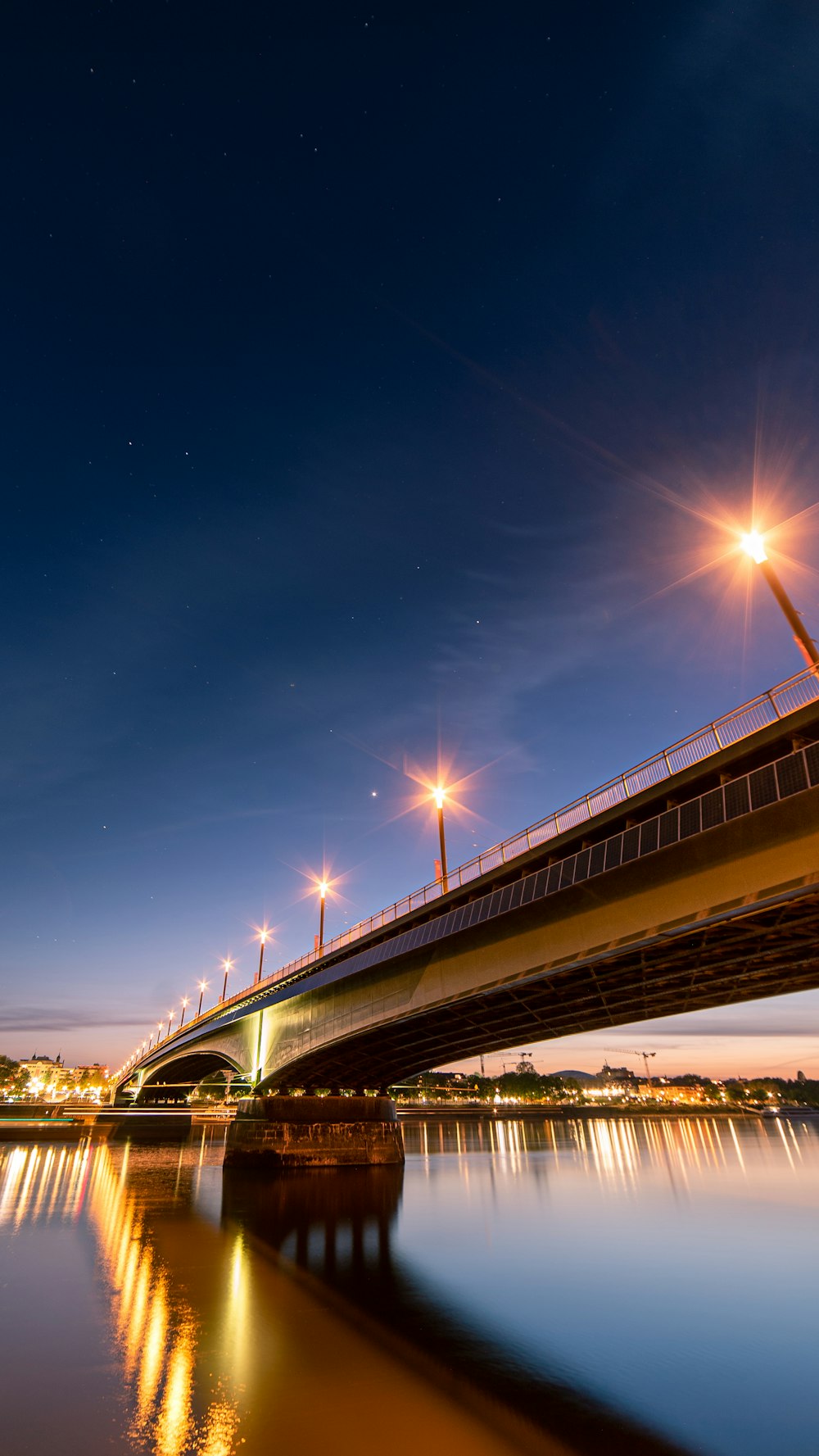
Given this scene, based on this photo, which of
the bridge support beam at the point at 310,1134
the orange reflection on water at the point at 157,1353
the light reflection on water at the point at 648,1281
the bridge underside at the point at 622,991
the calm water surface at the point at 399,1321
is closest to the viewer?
the orange reflection on water at the point at 157,1353

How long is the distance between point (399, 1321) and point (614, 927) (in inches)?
498

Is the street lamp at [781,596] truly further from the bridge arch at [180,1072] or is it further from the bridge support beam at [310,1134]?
the bridge arch at [180,1072]

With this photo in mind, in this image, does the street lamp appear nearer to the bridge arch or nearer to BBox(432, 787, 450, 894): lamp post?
BBox(432, 787, 450, 894): lamp post

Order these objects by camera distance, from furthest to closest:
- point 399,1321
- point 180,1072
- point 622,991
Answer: point 180,1072 → point 622,991 → point 399,1321

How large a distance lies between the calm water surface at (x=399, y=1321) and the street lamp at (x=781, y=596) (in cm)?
1544

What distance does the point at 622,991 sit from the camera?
105ft

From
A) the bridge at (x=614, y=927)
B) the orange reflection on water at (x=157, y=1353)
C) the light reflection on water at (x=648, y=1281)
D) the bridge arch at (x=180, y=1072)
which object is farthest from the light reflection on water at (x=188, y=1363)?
the bridge arch at (x=180, y=1072)

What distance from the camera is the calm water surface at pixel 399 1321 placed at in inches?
506

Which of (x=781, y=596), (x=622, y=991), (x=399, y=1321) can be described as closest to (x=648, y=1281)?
(x=622, y=991)

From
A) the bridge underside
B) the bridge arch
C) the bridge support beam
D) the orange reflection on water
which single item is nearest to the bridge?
the bridge underside

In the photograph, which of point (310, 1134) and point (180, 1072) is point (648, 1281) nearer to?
point (310, 1134)

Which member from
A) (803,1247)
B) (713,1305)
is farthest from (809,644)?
(803,1247)

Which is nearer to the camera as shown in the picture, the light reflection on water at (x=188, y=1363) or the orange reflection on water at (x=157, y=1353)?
the orange reflection on water at (x=157, y=1353)

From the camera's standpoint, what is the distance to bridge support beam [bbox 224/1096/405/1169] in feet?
176
